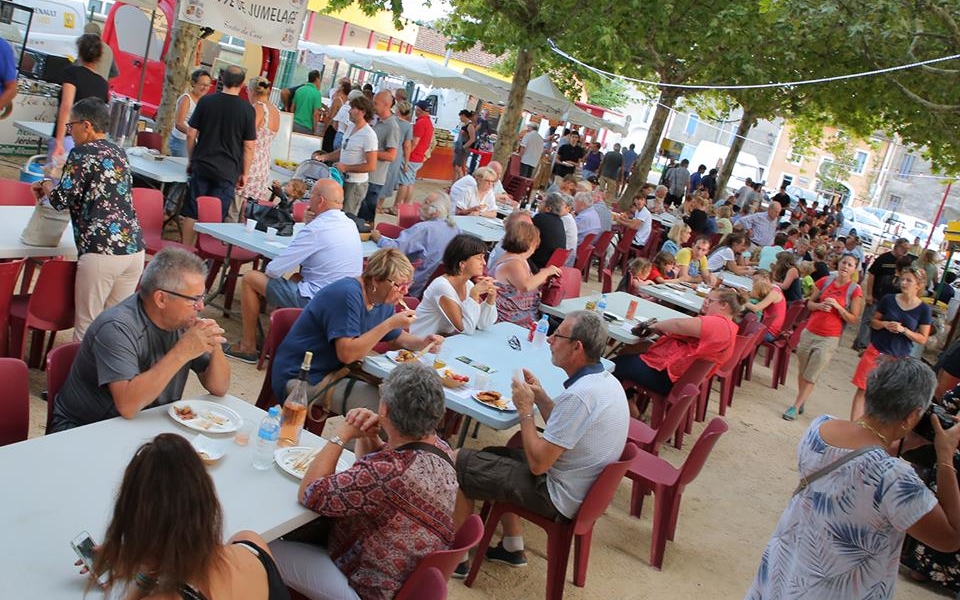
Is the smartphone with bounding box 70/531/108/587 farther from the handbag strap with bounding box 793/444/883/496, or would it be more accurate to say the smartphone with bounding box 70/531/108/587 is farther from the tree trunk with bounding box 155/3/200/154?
the tree trunk with bounding box 155/3/200/154

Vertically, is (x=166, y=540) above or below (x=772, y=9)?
below

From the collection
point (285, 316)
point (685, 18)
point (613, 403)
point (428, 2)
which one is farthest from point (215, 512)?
point (685, 18)

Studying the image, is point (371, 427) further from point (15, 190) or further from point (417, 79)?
point (417, 79)

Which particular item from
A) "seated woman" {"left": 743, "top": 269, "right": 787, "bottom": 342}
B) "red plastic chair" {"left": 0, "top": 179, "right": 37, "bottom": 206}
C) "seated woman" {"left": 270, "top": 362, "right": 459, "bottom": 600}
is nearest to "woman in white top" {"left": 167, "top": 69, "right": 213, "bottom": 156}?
"red plastic chair" {"left": 0, "top": 179, "right": 37, "bottom": 206}

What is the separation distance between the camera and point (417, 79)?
20.3 meters

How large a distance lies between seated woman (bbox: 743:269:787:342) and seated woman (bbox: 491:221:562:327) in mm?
2813

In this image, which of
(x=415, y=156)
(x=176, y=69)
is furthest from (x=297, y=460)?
(x=415, y=156)

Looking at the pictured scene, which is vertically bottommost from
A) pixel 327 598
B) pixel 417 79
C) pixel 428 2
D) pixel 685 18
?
pixel 327 598

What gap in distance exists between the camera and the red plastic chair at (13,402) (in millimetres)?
3033

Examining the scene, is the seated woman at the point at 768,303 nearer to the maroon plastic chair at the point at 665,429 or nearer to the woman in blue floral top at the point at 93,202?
the maroon plastic chair at the point at 665,429

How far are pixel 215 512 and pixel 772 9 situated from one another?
16196mm

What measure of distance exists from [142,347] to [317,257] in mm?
2618

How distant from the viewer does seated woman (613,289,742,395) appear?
20.7ft

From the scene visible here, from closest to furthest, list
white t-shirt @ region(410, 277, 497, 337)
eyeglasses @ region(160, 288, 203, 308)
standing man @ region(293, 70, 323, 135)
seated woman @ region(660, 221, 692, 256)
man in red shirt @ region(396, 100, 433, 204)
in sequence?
eyeglasses @ region(160, 288, 203, 308) < white t-shirt @ region(410, 277, 497, 337) < seated woman @ region(660, 221, 692, 256) < man in red shirt @ region(396, 100, 433, 204) < standing man @ region(293, 70, 323, 135)
